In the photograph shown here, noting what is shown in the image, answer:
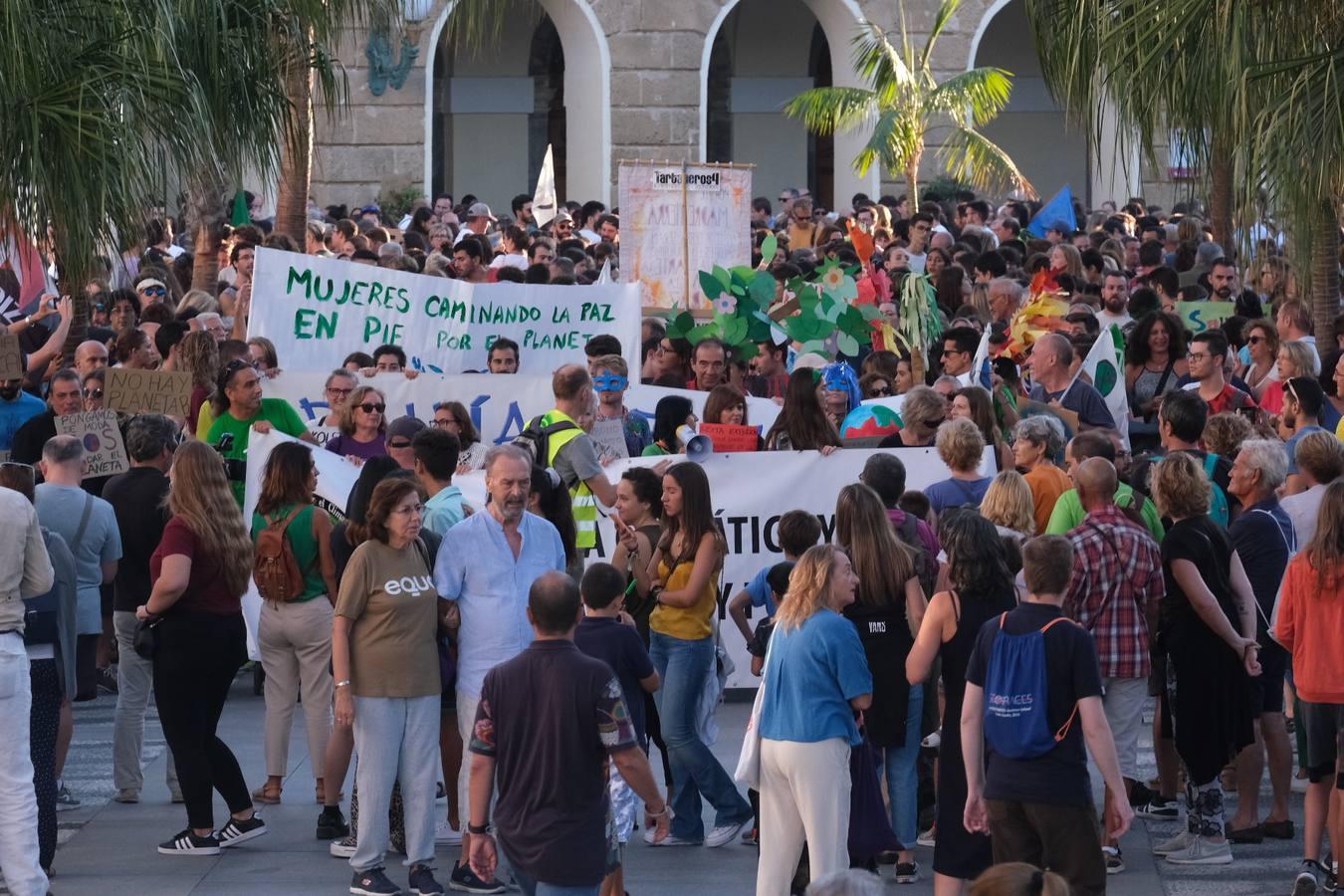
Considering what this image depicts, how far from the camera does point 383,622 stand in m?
7.09

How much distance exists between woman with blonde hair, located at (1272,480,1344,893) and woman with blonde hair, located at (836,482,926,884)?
132 centimetres

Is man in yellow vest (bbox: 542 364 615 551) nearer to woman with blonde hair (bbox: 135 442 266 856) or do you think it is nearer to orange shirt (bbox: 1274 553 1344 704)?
woman with blonde hair (bbox: 135 442 266 856)

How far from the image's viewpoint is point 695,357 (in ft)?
36.4

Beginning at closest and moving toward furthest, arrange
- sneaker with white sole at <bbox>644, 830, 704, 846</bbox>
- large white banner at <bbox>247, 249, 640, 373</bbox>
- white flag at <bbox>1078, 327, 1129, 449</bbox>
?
sneaker with white sole at <bbox>644, 830, 704, 846</bbox> → white flag at <bbox>1078, 327, 1129, 449</bbox> → large white banner at <bbox>247, 249, 640, 373</bbox>

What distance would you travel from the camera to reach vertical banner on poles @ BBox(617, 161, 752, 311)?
14.8 m

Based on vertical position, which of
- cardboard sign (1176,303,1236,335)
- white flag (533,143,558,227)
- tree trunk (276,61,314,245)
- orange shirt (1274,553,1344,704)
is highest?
white flag (533,143,558,227)

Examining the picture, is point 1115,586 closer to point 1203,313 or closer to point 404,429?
point 404,429

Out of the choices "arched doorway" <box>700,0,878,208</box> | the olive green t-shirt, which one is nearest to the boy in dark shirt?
the olive green t-shirt

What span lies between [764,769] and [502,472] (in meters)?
1.45

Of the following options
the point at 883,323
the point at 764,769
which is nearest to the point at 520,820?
the point at 764,769

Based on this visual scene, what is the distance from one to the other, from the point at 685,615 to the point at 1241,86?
313 centimetres

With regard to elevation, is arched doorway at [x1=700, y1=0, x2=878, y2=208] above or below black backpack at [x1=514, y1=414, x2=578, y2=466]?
above

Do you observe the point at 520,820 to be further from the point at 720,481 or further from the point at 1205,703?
the point at 720,481

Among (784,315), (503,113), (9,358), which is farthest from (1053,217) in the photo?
(503,113)
